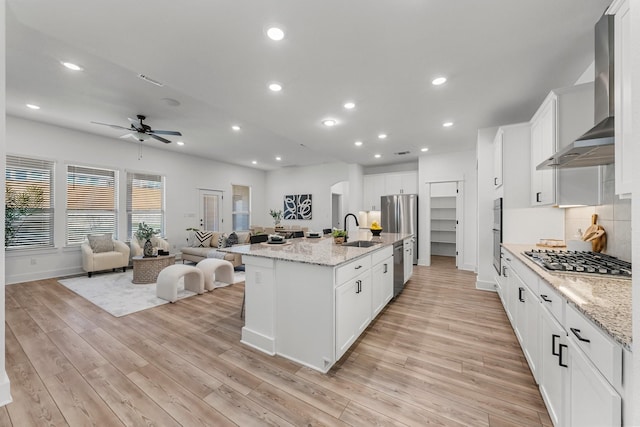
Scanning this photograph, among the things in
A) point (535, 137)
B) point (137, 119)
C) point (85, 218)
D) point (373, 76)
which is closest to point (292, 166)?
point (137, 119)

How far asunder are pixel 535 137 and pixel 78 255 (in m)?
7.97

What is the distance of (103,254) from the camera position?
5133 mm

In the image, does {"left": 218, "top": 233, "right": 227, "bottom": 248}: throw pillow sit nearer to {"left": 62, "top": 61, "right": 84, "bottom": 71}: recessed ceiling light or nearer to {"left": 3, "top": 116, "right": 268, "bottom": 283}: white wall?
{"left": 3, "top": 116, "right": 268, "bottom": 283}: white wall

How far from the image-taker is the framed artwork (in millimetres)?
8641

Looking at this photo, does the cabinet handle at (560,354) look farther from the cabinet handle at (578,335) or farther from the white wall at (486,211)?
the white wall at (486,211)

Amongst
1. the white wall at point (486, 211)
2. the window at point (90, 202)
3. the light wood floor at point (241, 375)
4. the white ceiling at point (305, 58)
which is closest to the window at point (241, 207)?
the window at point (90, 202)

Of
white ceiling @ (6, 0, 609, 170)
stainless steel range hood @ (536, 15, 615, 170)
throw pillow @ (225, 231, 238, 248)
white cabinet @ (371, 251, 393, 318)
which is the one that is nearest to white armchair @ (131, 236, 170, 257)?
throw pillow @ (225, 231, 238, 248)

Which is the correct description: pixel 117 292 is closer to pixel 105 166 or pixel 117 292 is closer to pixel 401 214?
pixel 105 166

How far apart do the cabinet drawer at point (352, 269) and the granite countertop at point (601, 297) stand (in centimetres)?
133

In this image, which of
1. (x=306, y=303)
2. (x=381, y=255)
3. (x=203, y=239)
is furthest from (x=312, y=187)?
(x=306, y=303)

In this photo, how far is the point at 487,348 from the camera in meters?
2.39

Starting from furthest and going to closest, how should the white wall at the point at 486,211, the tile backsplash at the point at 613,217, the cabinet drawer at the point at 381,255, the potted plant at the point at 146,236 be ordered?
the potted plant at the point at 146,236 → the white wall at the point at 486,211 → the cabinet drawer at the point at 381,255 → the tile backsplash at the point at 613,217

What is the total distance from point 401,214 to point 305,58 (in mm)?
4840

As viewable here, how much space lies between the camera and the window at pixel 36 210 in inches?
177
